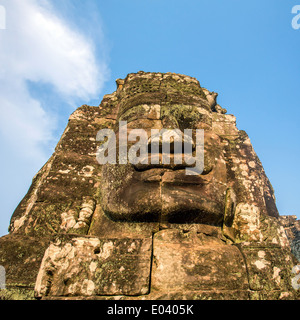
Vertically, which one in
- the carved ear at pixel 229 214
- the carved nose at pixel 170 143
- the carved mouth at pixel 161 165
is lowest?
the carved ear at pixel 229 214

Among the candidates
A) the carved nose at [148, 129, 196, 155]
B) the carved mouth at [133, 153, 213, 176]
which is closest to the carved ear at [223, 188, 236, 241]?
the carved mouth at [133, 153, 213, 176]

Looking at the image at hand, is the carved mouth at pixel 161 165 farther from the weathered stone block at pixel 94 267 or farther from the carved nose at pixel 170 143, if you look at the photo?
the weathered stone block at pixel 94 267

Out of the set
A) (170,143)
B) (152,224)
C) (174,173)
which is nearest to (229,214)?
(174,173)

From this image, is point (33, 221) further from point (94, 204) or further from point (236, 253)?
point (236, 253)

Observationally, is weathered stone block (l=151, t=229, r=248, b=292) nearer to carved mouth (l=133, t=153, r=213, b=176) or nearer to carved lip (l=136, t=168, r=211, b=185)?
carved lip (l=136, t=168, r=211, b=185)

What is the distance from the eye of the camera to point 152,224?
2598 millimetres

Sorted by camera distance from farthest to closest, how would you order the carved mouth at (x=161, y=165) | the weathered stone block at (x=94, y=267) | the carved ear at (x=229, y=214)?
1. the carved ear at (x=229, y=214)
2. the carved mouth at (x=161, y=165)
3. the weathered stone block at (x=94, y=267)

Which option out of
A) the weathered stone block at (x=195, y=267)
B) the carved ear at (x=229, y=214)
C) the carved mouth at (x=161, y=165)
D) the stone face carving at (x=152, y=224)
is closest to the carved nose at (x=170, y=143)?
the carved mouth at (x=161, y=165)

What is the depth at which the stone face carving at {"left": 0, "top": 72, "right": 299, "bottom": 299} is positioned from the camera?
2160 millimetres

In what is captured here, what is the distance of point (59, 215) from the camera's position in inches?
120

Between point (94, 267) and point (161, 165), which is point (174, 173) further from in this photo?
point (94, 267)

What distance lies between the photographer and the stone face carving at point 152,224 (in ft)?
7.09
